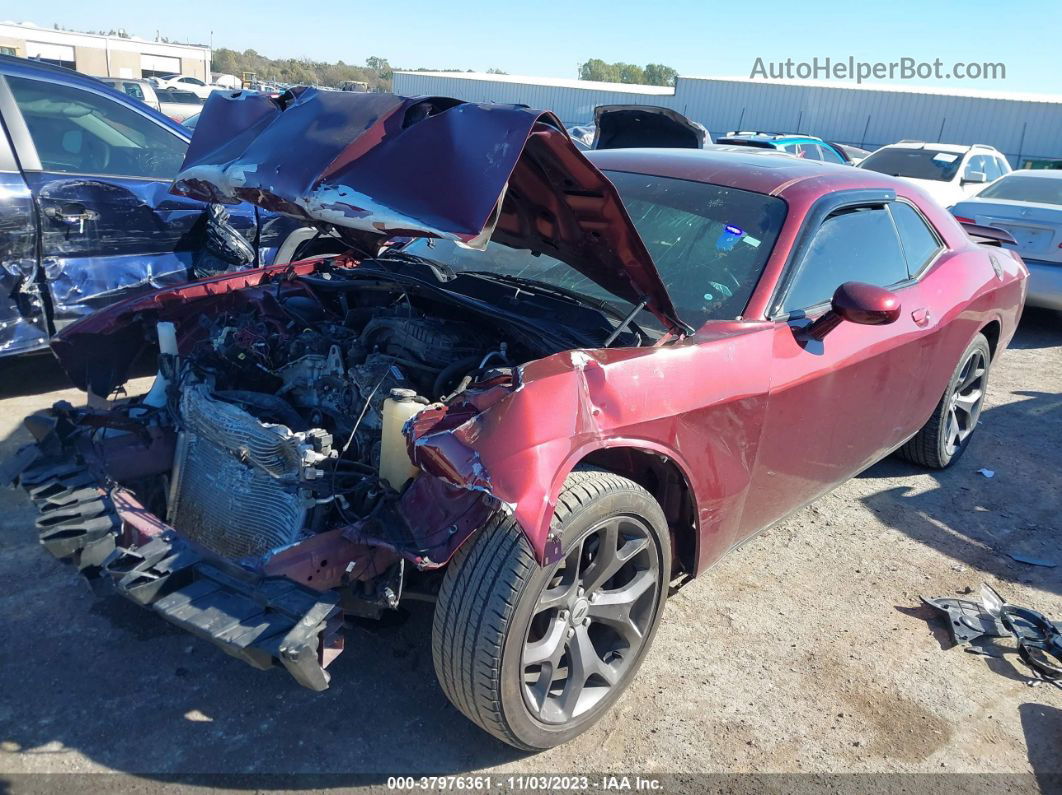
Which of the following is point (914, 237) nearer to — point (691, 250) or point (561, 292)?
point (691, 250)

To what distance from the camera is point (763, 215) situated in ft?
9.94

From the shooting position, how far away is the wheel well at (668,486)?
2463 mm

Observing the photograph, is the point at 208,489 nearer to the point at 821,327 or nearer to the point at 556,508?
the point at 556,508

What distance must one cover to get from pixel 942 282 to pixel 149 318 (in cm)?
367

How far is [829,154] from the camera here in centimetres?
1412

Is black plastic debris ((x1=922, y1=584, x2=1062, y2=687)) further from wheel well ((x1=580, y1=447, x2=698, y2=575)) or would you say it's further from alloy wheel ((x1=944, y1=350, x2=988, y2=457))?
alloy wheel ((x1=944, y1=350, x2=988, y2=457))

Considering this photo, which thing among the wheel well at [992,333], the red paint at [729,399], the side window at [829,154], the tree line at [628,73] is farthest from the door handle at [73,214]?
the tree line at [628,73]

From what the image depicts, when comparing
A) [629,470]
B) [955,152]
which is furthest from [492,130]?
[955,152]

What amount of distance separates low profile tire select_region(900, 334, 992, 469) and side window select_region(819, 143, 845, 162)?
33.6ft

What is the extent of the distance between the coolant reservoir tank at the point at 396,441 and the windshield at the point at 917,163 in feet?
36.4

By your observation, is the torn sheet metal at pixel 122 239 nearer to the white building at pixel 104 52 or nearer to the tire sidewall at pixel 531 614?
the tire sidewall at pixel 531 614

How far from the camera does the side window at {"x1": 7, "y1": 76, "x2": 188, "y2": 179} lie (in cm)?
434

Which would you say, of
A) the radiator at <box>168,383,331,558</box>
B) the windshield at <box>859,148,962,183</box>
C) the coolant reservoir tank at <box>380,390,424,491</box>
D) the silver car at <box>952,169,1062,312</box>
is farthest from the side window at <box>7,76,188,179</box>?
the windshield at <box>859,148,962,183</box>

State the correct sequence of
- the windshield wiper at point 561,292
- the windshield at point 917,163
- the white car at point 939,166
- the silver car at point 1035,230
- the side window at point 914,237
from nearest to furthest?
1. the windshield wiper at point 561,292
2. the side window at point 914,237
3. the silver car at point 1035,230
4. the white car at point 939,166
5. the windshield at point 917,163
